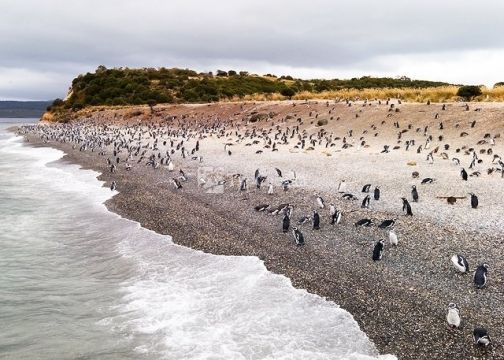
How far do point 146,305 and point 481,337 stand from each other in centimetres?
656

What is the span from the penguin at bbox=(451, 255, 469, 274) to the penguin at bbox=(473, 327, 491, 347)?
2823 millimetres

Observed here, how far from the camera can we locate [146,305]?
10.7m

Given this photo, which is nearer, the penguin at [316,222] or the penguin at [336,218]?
the penguin at [316,222]

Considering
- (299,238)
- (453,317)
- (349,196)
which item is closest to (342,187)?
(349,196)

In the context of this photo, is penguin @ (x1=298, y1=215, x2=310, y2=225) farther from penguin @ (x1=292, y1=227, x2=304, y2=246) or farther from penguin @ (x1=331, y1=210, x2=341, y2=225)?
penguin @ (x1=292, y1=227, x2=304, y2=246)

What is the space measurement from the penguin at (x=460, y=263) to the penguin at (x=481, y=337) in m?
2.82

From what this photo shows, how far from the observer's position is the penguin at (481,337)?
25.7ft

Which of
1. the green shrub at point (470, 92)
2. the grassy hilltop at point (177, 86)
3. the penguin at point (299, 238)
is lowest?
the penguin at point (299, 238)

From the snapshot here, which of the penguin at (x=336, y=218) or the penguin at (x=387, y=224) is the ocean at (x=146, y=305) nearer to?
the penguin at (x=336, y=218)

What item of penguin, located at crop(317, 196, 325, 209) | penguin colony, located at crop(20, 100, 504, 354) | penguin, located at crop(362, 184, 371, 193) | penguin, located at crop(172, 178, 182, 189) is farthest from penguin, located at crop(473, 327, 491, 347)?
penguin, located at crop(172, 178, 182, 189)

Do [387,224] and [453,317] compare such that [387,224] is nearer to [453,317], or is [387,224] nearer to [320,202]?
[320,202]

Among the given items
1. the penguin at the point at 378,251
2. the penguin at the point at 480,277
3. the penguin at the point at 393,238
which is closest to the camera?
the penguin at the point at 480,277

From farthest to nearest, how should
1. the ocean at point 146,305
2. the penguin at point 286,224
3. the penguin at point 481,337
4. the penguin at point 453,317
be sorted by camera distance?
the penguin at point 286,224 → the ocean at point 146,305 → the penguin at point 453,317 → the penguin at point 481,337

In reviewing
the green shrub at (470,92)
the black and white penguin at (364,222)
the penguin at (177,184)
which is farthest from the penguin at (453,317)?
the green shrub at (470,92)
